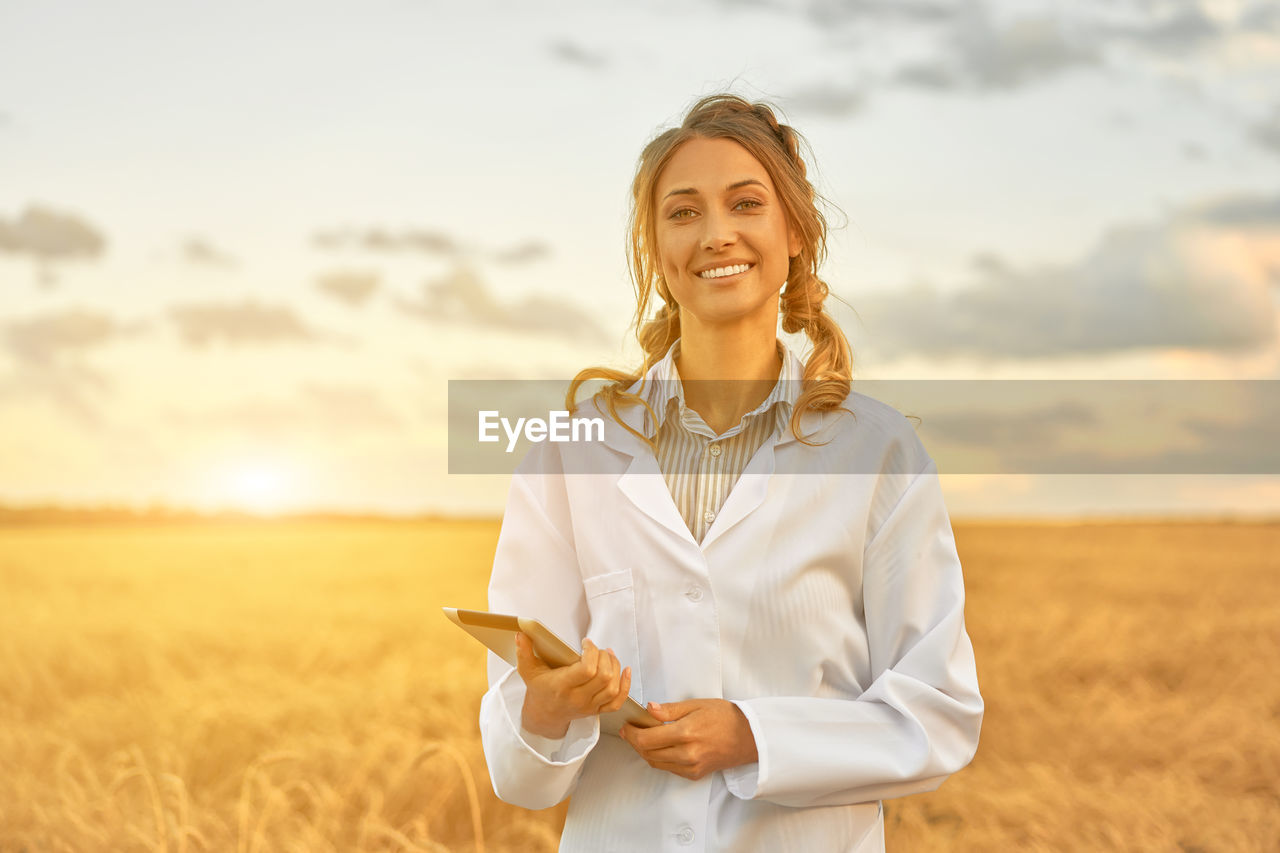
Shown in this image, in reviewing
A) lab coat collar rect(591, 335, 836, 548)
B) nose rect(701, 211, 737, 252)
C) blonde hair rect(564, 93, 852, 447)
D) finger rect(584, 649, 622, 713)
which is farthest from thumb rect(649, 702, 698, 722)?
nose rect(701, 211, 737, 252)

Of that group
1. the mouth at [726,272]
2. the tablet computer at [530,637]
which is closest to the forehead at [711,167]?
the mouth at [726,272]

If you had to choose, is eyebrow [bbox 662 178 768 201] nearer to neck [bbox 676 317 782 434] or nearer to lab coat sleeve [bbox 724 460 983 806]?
neck [bbox 676 317 782 434]

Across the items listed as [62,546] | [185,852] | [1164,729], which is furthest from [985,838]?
[62,546]

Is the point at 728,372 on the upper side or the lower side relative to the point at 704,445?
upper

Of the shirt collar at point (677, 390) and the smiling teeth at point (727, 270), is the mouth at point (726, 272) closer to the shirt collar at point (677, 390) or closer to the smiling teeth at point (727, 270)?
the smiling teeth at point (727, 270)

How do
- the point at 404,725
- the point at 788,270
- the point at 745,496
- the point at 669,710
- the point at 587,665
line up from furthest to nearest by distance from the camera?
the point at 404,725
the point at 788,270
the point at 745,496
the point at 669,710
the point at 587,665

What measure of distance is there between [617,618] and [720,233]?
2.31ft

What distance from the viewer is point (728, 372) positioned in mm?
2012

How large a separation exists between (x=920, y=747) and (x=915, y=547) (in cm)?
33

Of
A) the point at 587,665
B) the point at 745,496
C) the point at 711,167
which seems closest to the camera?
the point at 587,665

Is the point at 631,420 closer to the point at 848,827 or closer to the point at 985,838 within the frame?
the point at 848,827

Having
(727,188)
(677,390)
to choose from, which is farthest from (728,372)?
(727,188)

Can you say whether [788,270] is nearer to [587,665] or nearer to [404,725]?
[587,665]

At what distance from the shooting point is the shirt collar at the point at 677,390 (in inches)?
77.8
